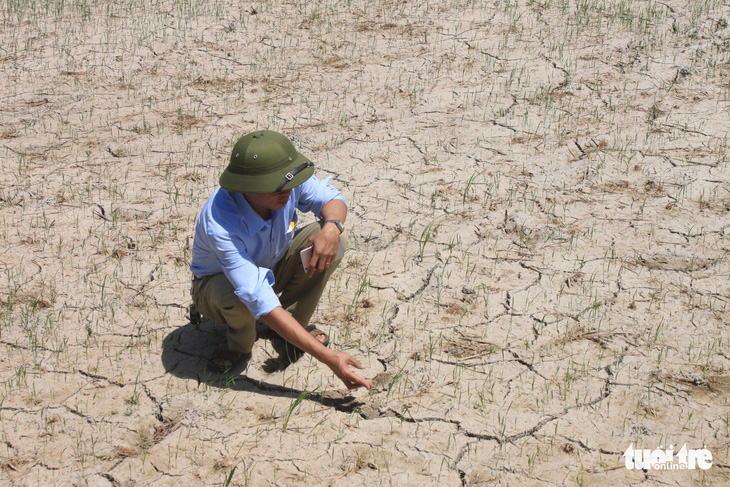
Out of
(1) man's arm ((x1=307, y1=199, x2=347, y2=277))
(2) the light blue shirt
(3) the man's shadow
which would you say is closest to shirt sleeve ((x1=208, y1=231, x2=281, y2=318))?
(2) the light blue shirt

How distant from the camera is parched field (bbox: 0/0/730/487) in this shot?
337 centimetres

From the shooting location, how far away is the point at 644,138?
19.0 feet

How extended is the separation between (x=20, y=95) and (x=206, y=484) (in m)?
4.71

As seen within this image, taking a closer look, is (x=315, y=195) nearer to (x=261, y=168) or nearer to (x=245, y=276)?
(x=261, y=168)

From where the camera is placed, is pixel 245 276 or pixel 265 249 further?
pixel 265 249

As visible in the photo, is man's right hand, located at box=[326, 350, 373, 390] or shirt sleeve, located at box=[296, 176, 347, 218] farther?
shirt sleeve, located at box=[296, 176, 347, 218]

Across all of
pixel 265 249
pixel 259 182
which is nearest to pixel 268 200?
pixel 259 182

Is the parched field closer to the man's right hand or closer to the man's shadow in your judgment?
the man's shadow

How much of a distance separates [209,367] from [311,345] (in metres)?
0.86

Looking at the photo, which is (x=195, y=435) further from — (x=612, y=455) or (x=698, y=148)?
(x=698, y=148)

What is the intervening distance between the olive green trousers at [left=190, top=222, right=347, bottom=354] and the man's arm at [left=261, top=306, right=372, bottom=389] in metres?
0.34

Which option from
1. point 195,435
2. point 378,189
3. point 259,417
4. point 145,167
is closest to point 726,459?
point 259,417

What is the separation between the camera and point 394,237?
4.90m

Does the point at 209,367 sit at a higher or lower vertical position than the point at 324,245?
lower
